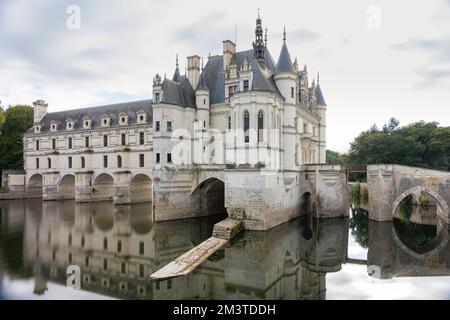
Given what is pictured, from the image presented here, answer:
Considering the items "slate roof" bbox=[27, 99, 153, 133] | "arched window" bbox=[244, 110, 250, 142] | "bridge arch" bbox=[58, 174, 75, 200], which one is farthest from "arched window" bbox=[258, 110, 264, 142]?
"bridge arch" bbox=[58, 174, 75, 200]

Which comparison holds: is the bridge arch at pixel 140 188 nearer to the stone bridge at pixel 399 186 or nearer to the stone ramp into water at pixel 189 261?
the stone ramp into water at pixel 189 261

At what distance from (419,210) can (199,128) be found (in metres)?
24.6

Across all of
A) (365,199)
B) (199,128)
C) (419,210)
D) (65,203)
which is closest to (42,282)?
(199,128)

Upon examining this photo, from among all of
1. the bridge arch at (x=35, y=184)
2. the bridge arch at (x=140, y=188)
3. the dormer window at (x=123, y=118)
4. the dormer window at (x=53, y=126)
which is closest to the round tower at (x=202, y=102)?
the bridge arch at (x=140, y=188)

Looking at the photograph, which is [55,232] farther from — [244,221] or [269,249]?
[269,249]

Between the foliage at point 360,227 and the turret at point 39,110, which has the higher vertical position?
the turret at point 39,110

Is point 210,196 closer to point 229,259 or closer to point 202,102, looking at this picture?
point 202,102

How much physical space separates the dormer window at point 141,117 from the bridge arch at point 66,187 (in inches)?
538

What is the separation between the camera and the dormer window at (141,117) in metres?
36.2

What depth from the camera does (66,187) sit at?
140ft

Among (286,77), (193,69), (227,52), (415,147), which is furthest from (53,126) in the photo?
(415,147)

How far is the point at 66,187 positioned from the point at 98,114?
11.1 m

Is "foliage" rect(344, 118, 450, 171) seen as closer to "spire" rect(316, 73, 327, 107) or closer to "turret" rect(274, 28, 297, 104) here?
"spire" rect(316, 73, 327, 107)

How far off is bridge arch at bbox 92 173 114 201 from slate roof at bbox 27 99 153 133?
6623 millimetres
